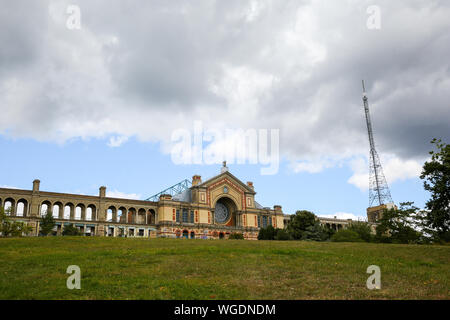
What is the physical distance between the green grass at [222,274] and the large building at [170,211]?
36.6 meters

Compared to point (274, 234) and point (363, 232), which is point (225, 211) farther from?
point (363, 232)

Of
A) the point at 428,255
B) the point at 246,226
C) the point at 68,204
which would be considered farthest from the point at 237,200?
the point at 428,255

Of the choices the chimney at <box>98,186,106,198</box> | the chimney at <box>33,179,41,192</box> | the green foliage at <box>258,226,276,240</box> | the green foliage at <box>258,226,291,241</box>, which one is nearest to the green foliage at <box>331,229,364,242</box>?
the green foliage at <box>258,226,291,241</box>

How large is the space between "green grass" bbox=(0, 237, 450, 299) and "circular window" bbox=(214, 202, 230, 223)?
1869 inches

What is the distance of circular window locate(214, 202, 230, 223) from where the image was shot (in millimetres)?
73562

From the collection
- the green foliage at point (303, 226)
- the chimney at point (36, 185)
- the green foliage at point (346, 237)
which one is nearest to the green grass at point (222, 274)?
the green foliage at point (303, 226)

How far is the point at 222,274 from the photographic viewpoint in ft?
58.5

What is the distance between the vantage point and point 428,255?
2508 centimetres

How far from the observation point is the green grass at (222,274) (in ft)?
47.5

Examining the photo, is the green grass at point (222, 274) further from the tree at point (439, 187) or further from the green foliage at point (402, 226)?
the green foliage at point (402, 226)
